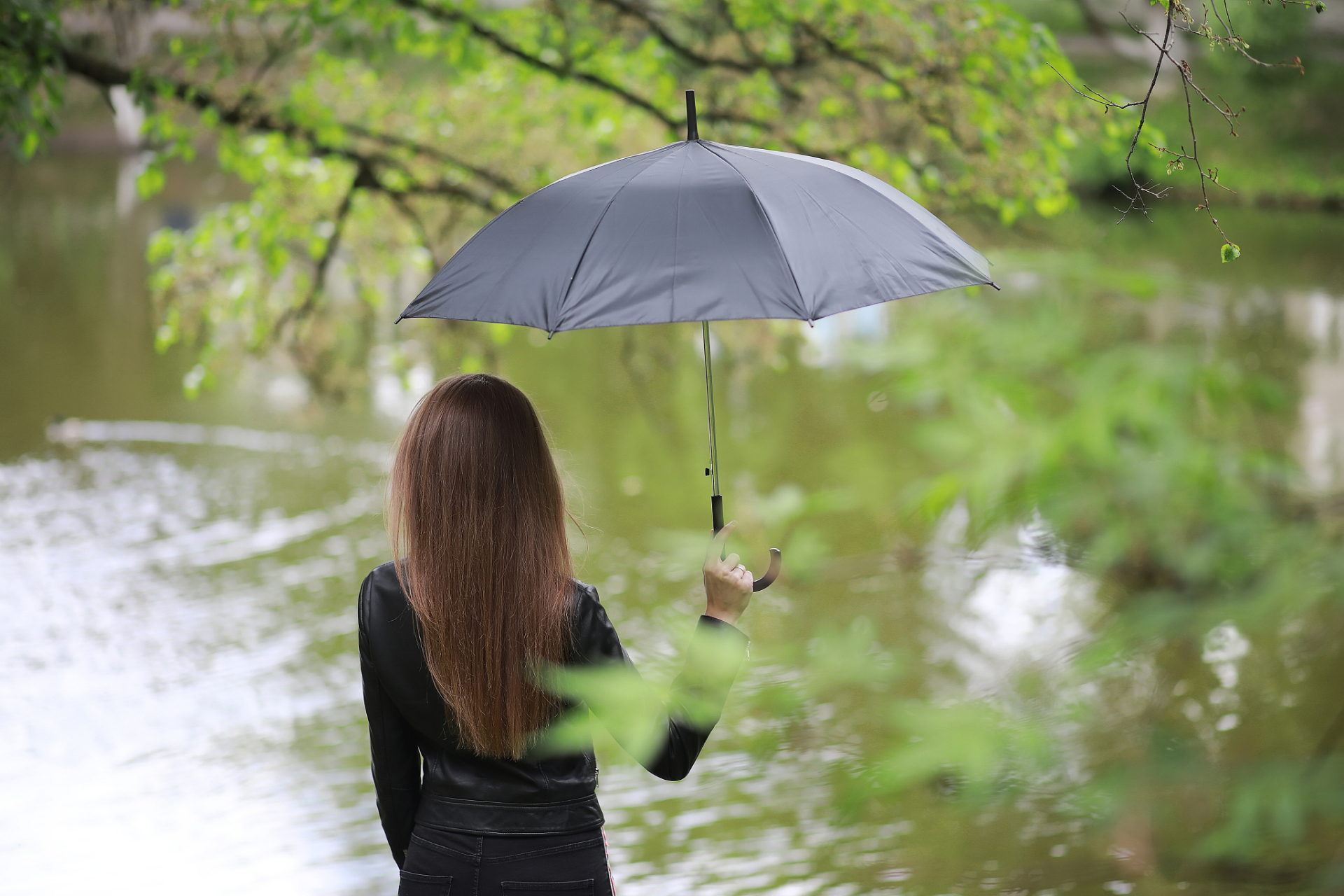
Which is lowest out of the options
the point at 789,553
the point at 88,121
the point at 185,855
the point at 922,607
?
the point at 185,855

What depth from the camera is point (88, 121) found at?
28.0 metres

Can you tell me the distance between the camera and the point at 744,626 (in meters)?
5.92

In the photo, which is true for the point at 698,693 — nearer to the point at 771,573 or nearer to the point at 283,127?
the point at 771,573

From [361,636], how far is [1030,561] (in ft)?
4.42

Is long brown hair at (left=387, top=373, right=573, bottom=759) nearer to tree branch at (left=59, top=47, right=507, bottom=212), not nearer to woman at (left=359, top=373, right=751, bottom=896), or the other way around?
woman at (left=359, top=373, right=751, bottom=896)

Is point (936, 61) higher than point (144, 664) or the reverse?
higher

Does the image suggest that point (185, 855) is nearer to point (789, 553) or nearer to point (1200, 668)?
point (789, 553)

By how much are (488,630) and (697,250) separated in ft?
2.16

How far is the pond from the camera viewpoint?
1.72 meters

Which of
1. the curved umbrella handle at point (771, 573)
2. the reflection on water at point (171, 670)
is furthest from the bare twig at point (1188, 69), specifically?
the reflection on water at point (171, 670)

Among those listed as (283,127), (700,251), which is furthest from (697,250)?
(283,127)

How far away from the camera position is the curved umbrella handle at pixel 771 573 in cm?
166

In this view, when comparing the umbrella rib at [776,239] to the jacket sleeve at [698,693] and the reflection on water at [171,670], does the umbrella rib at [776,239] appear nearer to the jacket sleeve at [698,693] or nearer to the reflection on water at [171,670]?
the jacket sleeve at [698,693]

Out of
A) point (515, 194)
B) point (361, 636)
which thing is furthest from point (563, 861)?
point (515, 194)
